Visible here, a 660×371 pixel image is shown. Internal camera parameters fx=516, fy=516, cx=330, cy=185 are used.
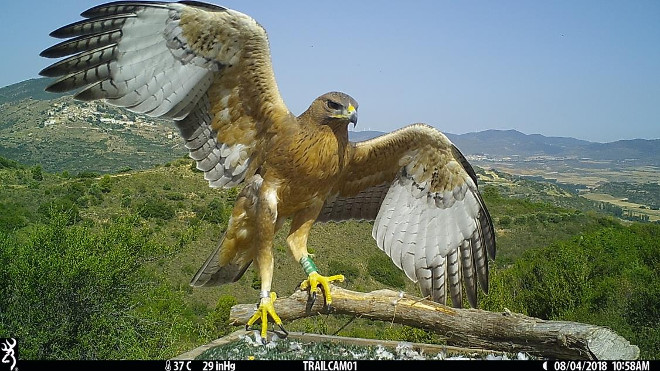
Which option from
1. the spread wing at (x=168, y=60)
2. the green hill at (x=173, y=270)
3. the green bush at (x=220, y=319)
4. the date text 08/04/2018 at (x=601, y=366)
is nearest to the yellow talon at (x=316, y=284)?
the green hill at (x=173, y=270)

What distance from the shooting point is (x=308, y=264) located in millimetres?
5555

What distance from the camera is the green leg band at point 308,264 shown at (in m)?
5.55

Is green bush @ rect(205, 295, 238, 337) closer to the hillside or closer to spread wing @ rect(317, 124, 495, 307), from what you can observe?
spread wing @ rect(317, 124, 495, 307)

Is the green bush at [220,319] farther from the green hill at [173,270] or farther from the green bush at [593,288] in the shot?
the green bush at [593,288]

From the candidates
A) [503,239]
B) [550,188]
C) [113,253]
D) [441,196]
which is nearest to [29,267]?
[113,253]

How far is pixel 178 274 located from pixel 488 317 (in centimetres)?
2307

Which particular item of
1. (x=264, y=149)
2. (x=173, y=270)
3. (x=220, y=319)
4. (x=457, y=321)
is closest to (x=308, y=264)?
(x=264, y=149)

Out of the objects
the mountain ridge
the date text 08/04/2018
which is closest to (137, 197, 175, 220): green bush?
the mountain ridge

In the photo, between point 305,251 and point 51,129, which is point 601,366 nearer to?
point 305,251

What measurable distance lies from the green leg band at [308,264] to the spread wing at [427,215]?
104 cm

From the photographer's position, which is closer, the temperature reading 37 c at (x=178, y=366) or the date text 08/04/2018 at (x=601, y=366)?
the date text 08/04/2018 at (x=601, y=366)

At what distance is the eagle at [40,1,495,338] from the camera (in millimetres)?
4848

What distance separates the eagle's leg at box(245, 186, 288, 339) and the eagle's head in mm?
920

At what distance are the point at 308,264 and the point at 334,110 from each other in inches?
66.7
